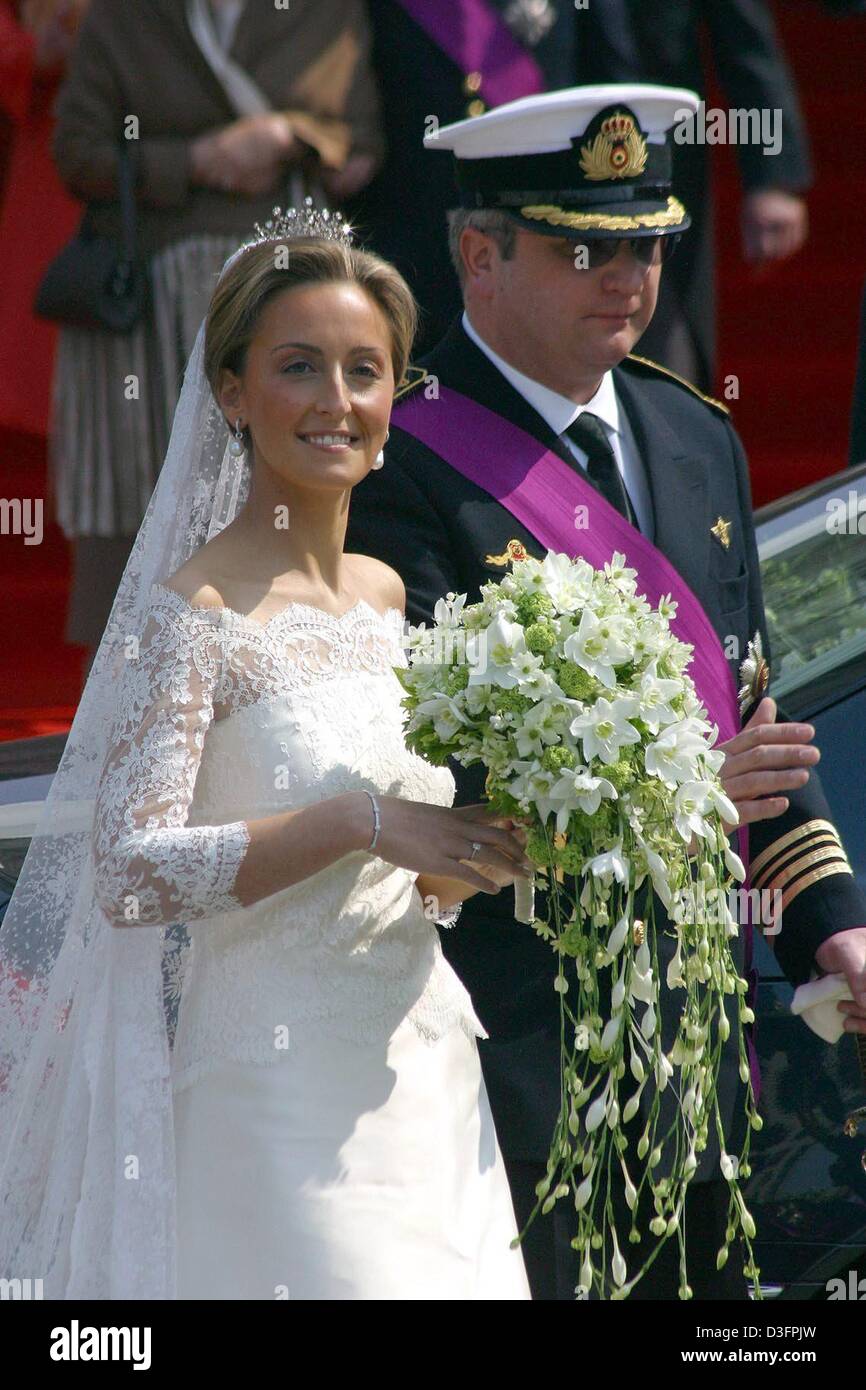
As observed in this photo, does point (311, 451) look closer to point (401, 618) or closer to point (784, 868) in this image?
point (401, 618)

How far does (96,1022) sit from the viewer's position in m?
2.51

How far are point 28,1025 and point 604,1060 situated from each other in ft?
2.49

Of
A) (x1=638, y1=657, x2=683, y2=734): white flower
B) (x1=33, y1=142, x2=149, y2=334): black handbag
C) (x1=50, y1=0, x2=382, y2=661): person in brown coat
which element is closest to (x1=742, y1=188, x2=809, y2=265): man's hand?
(x1=50, y1=0, x2=382, y2=661): person in brown coat

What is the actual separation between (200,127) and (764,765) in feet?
9.30

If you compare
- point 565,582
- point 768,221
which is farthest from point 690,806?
point 768,221

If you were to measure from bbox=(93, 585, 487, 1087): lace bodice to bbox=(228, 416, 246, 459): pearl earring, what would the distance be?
0.78 feet

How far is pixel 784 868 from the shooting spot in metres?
2.91

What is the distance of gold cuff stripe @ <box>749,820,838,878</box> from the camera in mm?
2912

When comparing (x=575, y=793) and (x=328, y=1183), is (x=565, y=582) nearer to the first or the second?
(x=575, y=793)

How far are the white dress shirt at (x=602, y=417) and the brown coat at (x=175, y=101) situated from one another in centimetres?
200

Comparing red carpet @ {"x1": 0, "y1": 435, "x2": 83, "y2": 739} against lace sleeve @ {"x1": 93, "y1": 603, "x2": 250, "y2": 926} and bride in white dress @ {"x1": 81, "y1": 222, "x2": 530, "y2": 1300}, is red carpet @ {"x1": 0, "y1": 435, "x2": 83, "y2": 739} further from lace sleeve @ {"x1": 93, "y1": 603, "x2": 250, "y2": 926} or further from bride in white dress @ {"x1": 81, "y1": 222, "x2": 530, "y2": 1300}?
lace sleeve @ {"x1": 93, "y1": 603, "x2": 250, "y2": 926}

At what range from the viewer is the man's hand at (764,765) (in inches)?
98.2

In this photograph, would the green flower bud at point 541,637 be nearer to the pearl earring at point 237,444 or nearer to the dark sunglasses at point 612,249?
the pearl earring at point 237,444
